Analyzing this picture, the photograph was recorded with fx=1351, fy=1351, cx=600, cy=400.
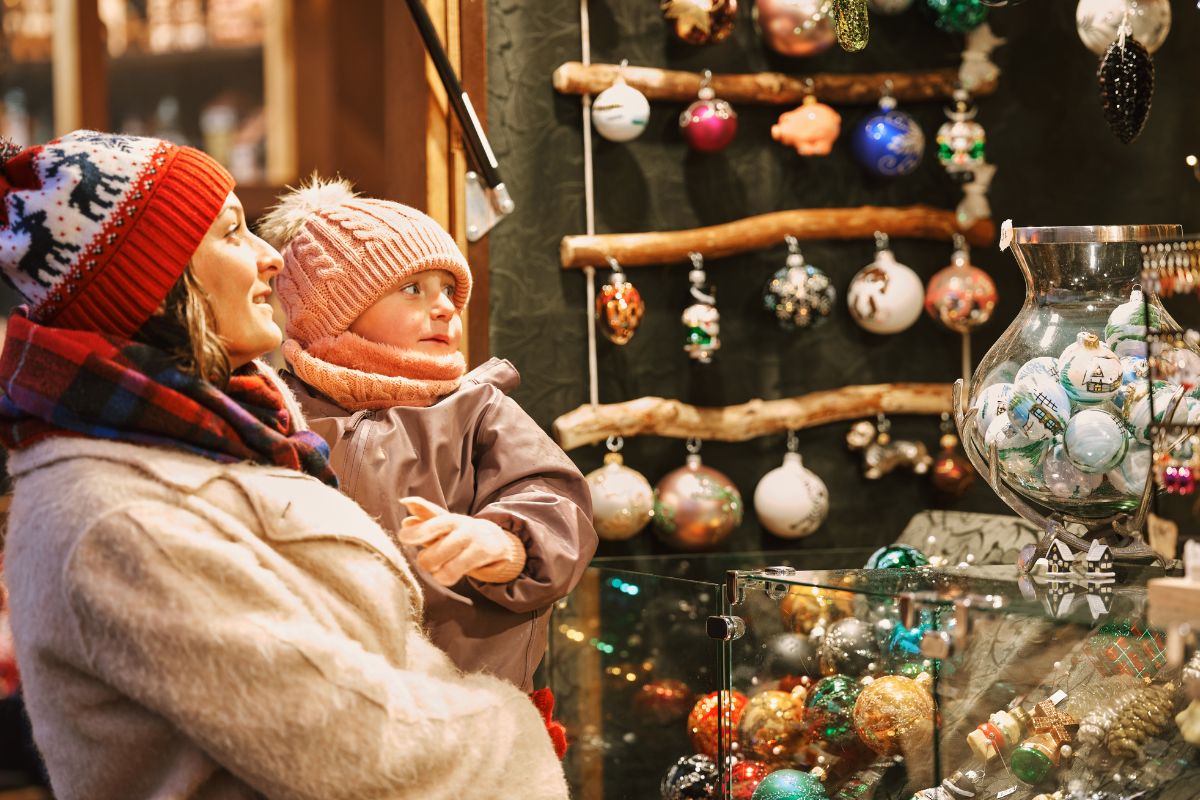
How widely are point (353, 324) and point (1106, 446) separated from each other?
48.1 inches

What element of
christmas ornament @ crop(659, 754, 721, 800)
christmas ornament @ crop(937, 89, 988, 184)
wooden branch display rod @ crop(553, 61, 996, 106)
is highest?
wooden branch display rod @ crop(553, 61, 996, 106)

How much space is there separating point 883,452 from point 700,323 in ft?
2.33

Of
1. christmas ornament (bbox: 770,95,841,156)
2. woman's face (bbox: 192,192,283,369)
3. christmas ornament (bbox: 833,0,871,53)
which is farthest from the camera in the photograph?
christmas ornament (bbox: 770,95,841,156)

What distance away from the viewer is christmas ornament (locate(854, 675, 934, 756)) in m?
1.92

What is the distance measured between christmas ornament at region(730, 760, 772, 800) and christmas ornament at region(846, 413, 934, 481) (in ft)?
5.56

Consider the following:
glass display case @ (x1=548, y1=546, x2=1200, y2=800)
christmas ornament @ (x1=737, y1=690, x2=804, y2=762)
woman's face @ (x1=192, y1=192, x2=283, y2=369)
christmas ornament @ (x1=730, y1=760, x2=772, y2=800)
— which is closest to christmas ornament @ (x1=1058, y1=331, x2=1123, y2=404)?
glass display case @ (x1=548, y1=546, x2=1200, y2=800)

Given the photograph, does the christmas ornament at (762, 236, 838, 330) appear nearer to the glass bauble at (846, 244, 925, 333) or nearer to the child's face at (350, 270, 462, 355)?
the glass bauble at (846, 244, 925, 333)

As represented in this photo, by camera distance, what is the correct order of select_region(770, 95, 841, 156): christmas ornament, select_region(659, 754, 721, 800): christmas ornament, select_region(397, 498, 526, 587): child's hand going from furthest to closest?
select_region(770, 95, 841, 156): christmas ornament
select_region(659, 754, 721, 800): christmas ornament
select_region(397, 498, 526, 587): child's hand

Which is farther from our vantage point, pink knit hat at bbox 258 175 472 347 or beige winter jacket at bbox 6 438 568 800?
pink knit hat at bbox 258 175 472 347

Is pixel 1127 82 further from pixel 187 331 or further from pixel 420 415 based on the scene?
pixel 187 331

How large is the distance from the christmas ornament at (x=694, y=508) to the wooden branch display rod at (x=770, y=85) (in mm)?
1028

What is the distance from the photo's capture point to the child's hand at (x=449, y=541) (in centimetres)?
186

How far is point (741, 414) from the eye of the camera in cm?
374

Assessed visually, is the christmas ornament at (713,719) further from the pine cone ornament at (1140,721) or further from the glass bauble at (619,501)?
the glass bauble at (619,501)
